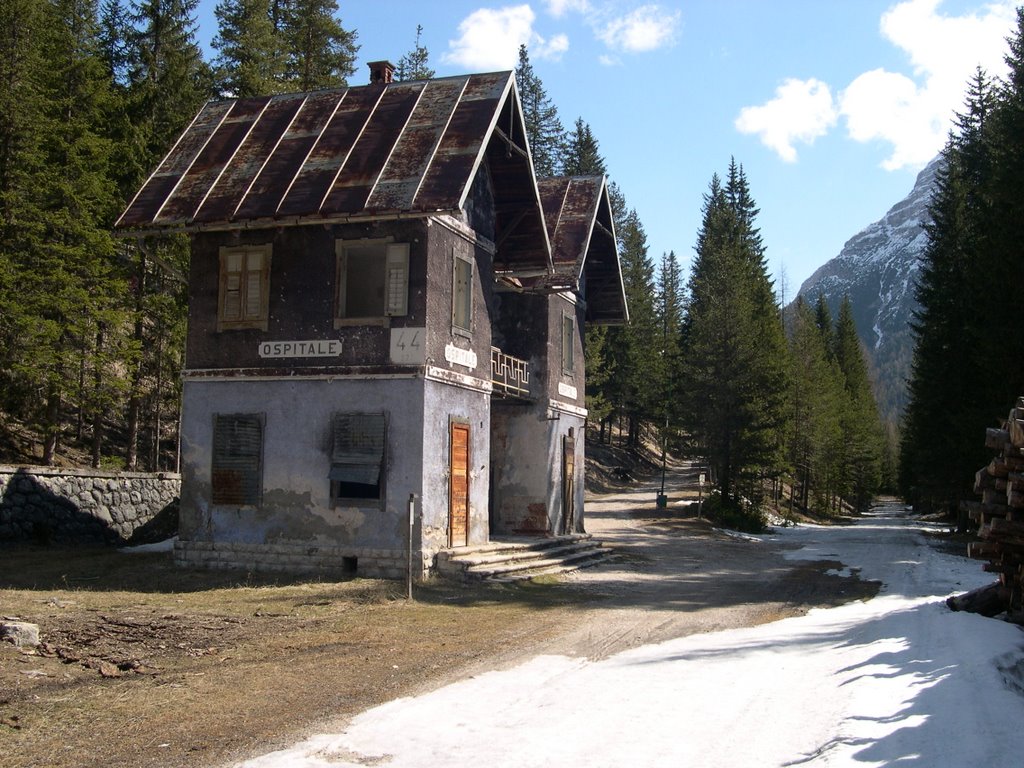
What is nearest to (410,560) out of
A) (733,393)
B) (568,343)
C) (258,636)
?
(258,636)

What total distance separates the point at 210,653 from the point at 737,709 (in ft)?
20.9

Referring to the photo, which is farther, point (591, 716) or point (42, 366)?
point (42, 366)

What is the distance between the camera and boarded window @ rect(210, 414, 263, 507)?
1942 cm

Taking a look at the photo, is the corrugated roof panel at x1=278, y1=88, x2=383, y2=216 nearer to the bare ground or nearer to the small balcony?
the small balcony

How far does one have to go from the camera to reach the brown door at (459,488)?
1952 centimetres

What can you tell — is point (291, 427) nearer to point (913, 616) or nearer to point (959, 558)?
point (913, 616)

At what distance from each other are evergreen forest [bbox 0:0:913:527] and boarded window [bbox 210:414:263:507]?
492 centimetres

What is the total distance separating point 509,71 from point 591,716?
52.3 ft

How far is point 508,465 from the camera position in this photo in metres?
26.1

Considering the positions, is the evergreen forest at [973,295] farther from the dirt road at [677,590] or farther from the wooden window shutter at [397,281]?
the wooden window shutter at [397,281]

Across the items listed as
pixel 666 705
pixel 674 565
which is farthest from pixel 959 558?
pixel 666 705

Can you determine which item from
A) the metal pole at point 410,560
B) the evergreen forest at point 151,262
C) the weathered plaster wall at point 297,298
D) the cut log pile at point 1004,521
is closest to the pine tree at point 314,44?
the evergreen forest at point 151,262

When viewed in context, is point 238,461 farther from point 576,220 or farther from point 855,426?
point 855,426

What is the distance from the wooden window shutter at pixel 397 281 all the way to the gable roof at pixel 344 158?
2.99ft
